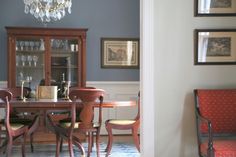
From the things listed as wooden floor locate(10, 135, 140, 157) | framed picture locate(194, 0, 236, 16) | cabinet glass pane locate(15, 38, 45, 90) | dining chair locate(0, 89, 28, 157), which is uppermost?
framed picture locate(194, 0, 236, 16)

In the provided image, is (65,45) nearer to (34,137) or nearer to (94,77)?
(94,77)

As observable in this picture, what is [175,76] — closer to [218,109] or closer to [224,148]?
[218,109]

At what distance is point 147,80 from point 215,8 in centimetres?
93

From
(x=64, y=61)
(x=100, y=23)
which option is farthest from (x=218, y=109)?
(x=100, y=23)

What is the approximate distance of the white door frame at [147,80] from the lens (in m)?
3.41

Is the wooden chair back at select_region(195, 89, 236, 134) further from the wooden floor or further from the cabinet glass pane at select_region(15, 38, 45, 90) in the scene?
the cabinet glass pane at select_region(15, 38, 45, 90)

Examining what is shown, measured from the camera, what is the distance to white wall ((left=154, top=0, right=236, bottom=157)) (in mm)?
3439

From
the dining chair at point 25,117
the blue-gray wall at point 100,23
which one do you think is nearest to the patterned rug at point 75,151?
the dining chair at point 25,117

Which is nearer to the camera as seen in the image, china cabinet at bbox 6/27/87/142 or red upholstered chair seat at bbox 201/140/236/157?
red upholstered chair seat at bbox 201/140/236/157

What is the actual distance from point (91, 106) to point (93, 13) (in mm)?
2622

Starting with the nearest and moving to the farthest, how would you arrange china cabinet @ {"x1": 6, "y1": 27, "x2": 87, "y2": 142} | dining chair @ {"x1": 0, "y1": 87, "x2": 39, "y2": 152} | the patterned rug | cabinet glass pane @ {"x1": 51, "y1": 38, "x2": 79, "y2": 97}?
1. dining chair @ {"x1": 0, "y1": 87, "x2": 39, "y2": 152}
2. the patterned rug
3. china cabinet @ {"x1": 6, "y1": 27, "x2": 87, "y2": 142}
4. cabinet glass pane @ {"x1": 51, "y1": 38, "x2": 79, "y2": 97}

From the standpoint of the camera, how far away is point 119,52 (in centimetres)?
633

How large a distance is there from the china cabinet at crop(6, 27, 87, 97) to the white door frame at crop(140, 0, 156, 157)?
98.2 inches

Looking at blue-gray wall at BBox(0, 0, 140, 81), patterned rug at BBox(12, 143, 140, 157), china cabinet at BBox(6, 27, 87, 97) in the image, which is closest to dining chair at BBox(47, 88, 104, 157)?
patterned rug at BBox(12, 143, 140, 157)
